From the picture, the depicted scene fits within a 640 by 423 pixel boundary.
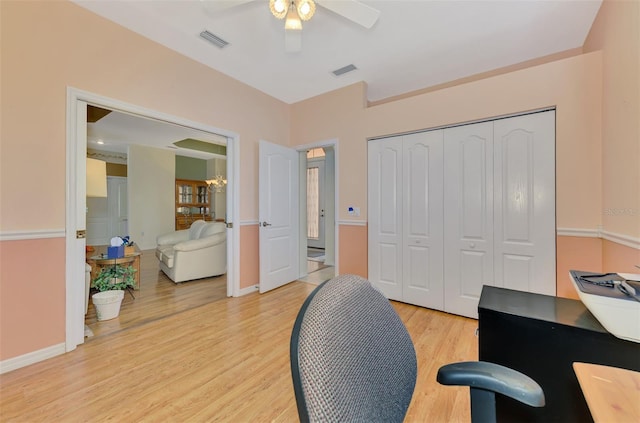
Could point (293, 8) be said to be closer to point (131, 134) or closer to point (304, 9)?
point (304, 9)

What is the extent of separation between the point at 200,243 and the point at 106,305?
149cm

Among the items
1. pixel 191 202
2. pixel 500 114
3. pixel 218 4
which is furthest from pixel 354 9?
pixel 191 202

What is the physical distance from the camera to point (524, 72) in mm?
2430

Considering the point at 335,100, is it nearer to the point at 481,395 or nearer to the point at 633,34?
the point at 633,34

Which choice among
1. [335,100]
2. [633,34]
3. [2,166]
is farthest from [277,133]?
[633,34]

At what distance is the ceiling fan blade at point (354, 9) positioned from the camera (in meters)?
1.84

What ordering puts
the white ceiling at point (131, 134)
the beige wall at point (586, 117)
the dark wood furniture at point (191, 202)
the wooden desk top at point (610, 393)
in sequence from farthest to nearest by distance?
1. the dark wood furniture at point (191, 202)
2. the white ceiling at point (131, 134)
3. the beige wall at point (586, 117)
4. the wooden desk top at point (610, 393)

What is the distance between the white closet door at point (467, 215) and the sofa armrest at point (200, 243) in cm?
334

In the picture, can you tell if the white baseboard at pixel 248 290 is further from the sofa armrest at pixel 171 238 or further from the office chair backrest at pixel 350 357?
the office chair backrest at pixel 350 357

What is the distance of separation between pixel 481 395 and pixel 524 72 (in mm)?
2914

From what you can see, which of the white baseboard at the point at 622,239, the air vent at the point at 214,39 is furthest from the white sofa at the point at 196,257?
the white baseboard at the point at 622,239

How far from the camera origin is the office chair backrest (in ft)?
1.49

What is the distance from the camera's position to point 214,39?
2.63m

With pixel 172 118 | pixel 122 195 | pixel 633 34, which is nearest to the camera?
pixel 633 34
